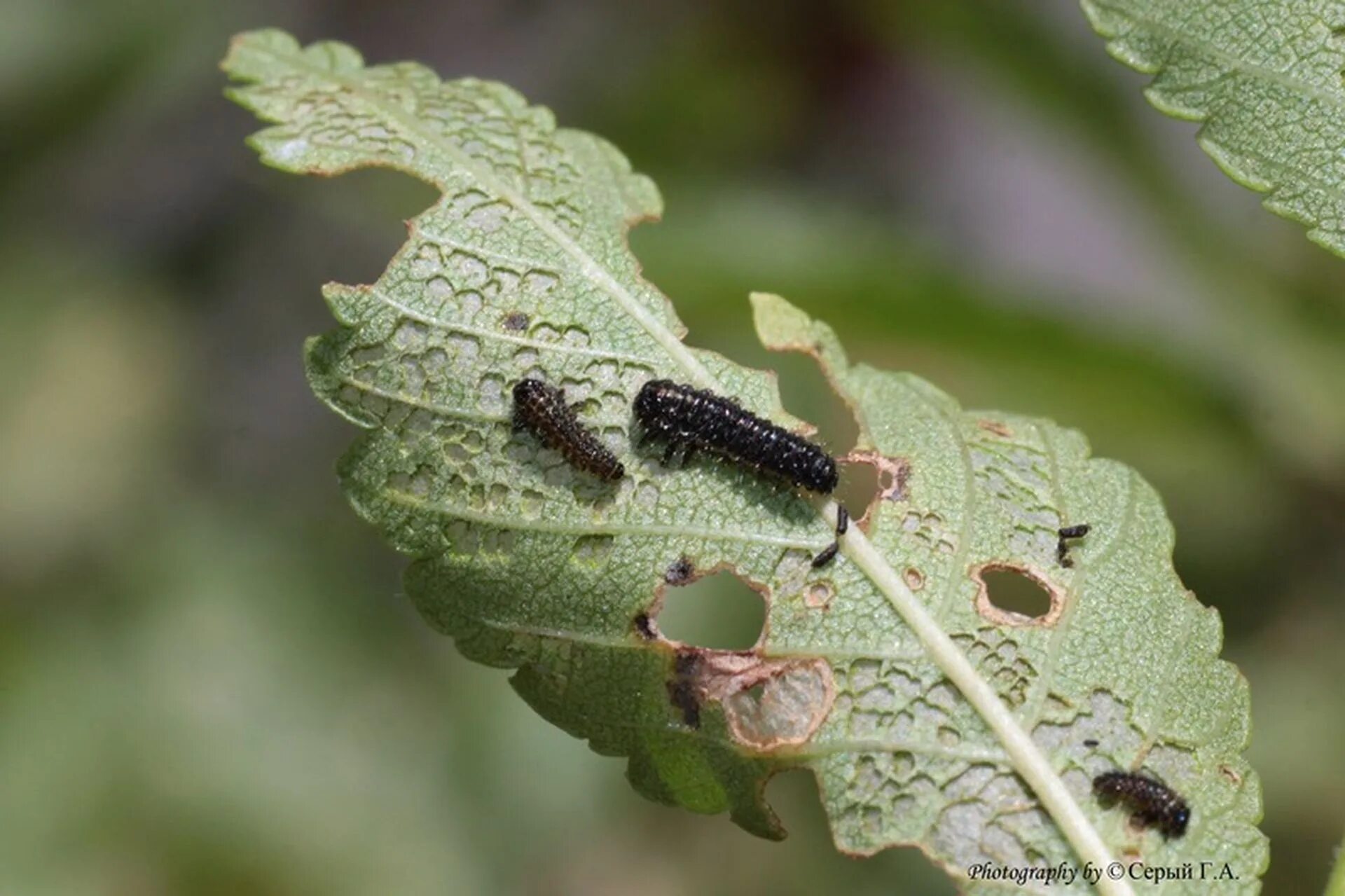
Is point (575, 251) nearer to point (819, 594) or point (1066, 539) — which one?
point (819, 594)

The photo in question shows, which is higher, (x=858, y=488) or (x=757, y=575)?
(x=858, y=488)

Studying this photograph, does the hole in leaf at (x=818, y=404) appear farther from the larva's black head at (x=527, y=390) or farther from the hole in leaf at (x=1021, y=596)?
the larva's black head at (x=527, y=390)

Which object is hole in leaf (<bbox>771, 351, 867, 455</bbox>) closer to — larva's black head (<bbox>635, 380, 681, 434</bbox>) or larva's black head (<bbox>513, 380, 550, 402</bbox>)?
larva's black head (<bbox>635, 380, 681, 434</bbox>)

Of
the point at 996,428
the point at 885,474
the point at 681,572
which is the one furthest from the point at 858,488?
the point at 681,572

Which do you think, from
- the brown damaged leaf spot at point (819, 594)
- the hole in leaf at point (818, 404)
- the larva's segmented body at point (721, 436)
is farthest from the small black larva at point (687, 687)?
the hole in leaf at point (818, 404)

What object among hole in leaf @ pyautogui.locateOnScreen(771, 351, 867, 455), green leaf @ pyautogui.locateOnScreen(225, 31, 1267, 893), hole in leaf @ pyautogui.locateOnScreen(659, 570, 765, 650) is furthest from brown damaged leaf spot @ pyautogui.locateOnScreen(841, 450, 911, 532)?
hole in leaf @ pyautogui.locateOnScreen(771, 351, 867, 455)
